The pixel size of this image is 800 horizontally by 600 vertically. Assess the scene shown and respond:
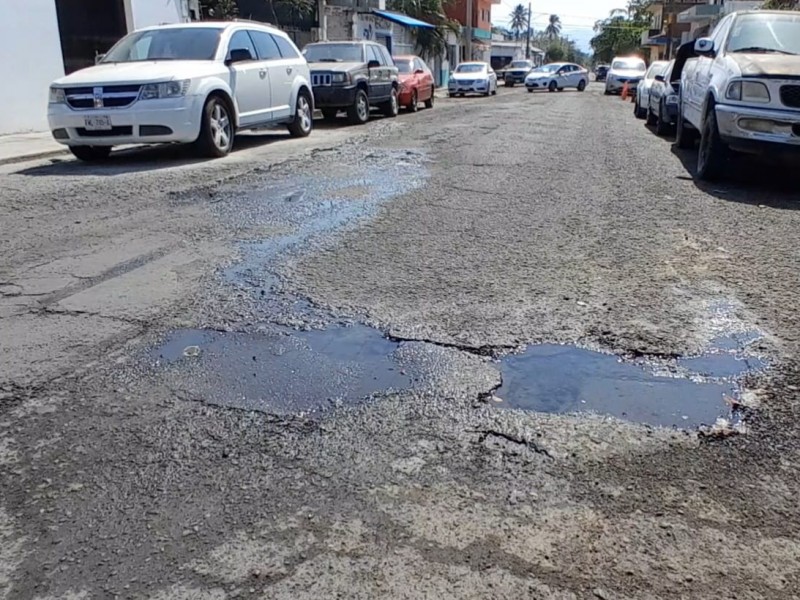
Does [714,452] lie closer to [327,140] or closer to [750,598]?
[750,598]

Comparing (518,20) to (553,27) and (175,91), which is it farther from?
(175,91)

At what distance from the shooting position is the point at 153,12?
1691cm

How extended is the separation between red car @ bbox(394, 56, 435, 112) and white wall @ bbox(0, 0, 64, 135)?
873 cm

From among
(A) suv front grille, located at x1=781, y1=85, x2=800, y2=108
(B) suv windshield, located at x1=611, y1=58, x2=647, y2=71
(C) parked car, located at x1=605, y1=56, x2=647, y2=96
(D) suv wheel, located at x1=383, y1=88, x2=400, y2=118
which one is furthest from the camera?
(B) suv windshield, located at x1=611, y1=58, x2=647, y2=71

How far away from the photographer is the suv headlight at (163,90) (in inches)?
368

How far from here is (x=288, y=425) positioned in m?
2.98

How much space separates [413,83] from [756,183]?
44.1ft

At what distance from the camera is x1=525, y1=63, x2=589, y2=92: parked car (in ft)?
132

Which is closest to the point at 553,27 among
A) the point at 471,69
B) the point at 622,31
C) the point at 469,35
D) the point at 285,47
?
the point at 622,31

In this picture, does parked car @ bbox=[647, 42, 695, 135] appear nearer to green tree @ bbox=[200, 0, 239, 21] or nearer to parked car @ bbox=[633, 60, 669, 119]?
parked car @ bbox=[633, 60, 669, 119]

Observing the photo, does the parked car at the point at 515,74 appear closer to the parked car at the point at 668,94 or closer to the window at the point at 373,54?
the window at the point at 373,54

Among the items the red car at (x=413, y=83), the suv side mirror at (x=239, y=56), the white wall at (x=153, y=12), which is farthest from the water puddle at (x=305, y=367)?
the red car at (x=413, y=83)

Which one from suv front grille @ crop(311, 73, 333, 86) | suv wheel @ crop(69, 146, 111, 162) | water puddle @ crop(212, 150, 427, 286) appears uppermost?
suv front grille @ crop(311, 73, 333, 86)

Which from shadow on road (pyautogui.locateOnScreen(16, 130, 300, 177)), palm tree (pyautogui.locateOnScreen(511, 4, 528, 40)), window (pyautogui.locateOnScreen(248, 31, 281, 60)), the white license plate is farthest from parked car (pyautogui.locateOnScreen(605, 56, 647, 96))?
palm tree (pyautogui.locateOnScreen(511, 4, 528, 40))
